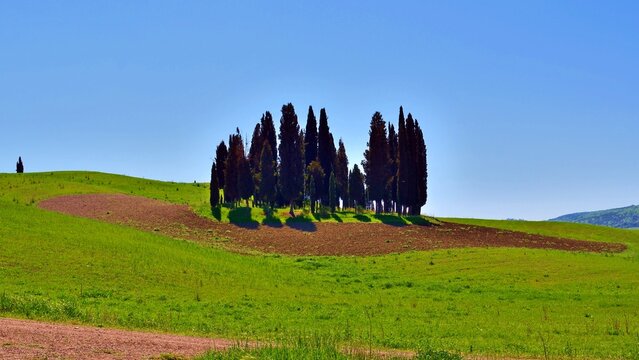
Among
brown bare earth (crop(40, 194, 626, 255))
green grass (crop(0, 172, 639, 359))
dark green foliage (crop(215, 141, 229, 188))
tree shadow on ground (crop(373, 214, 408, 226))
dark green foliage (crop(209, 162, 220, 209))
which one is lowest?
green grass (crop(0, 172, 639, 359))

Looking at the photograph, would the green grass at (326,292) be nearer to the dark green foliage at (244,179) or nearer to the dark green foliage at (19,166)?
the dark green foliage at (244,179)

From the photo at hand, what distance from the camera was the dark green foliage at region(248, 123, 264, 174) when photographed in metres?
99.2

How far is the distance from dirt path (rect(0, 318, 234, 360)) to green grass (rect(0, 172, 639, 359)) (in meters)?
2.82

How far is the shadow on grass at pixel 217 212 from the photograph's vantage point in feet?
252

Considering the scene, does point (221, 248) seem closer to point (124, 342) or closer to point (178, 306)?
point (178, 306)

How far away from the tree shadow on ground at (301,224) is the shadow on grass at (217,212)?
893 centimetres

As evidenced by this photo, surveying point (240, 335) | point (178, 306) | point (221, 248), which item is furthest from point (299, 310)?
point (221, 248)

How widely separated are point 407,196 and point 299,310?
192 feet

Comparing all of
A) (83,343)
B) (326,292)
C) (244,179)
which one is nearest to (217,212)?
(244,179)

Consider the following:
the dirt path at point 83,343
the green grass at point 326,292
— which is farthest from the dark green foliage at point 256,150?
the dirt path at point 83,343

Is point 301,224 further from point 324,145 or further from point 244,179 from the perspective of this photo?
point 324,145

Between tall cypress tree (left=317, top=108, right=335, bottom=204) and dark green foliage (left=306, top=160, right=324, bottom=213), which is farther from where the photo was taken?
tall cypress tree (left=317, top=108, right=335, bottom=204)

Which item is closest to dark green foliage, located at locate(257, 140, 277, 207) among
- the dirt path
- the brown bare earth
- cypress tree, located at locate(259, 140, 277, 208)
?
cypress tree, located at locate(259, 140, 277, 208)

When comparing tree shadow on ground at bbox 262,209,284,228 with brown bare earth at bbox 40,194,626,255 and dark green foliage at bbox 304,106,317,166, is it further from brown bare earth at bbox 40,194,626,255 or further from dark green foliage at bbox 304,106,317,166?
dark green foliage at bbox 304,106,317,166
